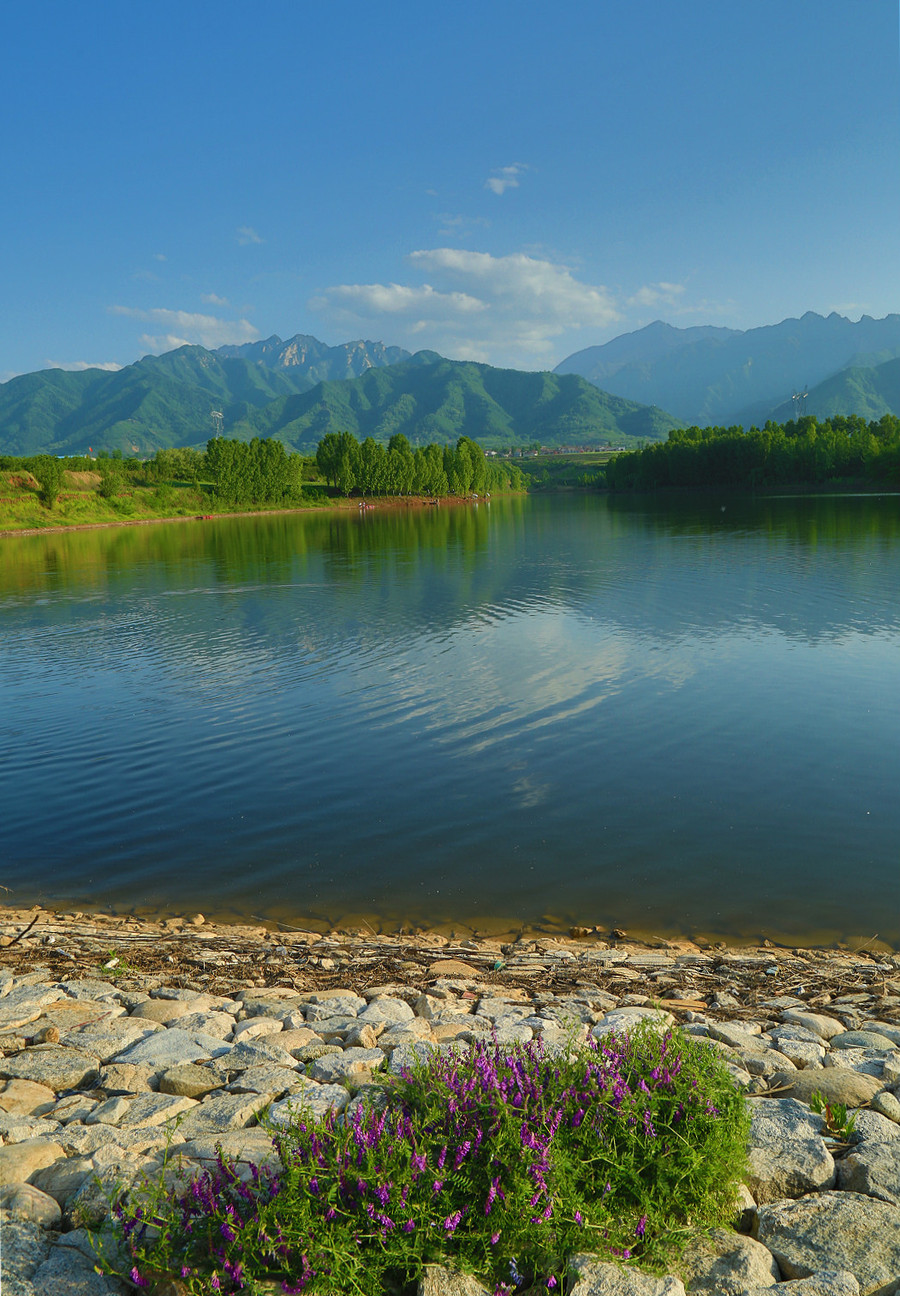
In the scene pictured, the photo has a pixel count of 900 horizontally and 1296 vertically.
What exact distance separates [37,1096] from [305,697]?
60.4 ft

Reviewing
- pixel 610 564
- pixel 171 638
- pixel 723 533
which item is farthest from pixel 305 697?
pixel 723 533

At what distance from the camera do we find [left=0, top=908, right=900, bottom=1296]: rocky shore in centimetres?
439

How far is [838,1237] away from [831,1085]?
1826 millimetres

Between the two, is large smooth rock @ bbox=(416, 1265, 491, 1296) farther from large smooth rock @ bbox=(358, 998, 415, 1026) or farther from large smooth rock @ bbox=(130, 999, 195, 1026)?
large smooth rock @ bbox=(130, 999, 195, 1026)

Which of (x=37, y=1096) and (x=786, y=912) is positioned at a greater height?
(x=37, y=1096)

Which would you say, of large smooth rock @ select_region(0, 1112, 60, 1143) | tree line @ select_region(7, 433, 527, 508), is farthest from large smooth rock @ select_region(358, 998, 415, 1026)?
tree line @ select_region(7, 433, 527, 508)

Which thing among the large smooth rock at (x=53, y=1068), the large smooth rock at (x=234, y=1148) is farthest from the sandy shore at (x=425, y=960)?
the large smooth rock at (x=234, y=1148)

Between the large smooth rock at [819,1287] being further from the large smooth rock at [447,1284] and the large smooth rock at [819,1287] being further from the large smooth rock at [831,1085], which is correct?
the large smooth rock at [831,1085]

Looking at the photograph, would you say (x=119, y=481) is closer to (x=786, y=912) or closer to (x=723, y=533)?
(x=723, y=533)

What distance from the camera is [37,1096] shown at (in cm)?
614

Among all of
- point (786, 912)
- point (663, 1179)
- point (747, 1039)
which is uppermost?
point (663, 1179)

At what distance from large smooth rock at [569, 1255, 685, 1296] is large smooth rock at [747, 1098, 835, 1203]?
3.73 feet

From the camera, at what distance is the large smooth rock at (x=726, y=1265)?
418 cm

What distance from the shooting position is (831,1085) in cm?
611
